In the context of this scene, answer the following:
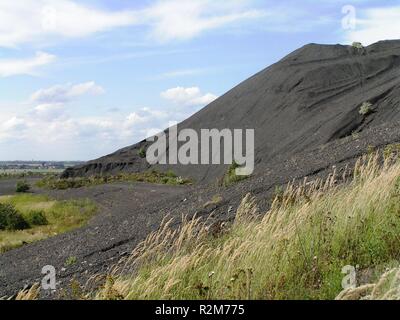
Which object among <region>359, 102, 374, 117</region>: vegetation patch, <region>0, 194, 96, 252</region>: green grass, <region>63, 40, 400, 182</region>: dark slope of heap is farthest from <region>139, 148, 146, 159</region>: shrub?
<region>359, 102, 374, 117</region>: vegetation patch

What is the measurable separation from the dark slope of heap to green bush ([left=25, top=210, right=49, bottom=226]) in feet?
37.7

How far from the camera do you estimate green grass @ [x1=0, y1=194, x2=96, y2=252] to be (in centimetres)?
2129

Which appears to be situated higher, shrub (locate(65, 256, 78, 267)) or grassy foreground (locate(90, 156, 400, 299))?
grassy foreground (locate(90, 156, 400, 299))

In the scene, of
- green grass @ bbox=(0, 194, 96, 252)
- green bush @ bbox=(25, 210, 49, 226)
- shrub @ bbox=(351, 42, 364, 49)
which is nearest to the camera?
green grass @ bbox=(0, 194, 96, 252)

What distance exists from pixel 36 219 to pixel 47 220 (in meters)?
0.82

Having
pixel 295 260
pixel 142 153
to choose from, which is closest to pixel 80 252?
pixel 295 260

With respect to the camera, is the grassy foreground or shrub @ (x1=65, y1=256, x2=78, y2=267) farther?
shrub @ (x1=65, y1=256, x2=78, y2=267)

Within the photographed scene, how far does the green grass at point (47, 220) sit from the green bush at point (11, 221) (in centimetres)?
21

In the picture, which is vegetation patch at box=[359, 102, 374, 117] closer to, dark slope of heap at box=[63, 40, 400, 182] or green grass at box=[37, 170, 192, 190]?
dark slope of heap at box=[63, 40, 400, 182]

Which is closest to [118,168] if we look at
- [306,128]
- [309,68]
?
[309,68]

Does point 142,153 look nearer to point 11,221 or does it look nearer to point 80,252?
point 11,221

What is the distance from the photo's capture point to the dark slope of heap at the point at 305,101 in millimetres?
30422
